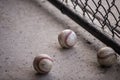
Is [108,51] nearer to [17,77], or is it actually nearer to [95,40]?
[95,40]

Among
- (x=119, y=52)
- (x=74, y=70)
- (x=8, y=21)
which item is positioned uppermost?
(x=119, y=52)

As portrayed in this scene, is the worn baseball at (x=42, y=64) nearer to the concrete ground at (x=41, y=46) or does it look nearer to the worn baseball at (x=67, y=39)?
the concrete ground at (x=41, y=46)

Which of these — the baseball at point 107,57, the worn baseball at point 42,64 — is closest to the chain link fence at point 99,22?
the baseball at point 107,57

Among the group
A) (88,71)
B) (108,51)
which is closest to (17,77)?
(88,71)

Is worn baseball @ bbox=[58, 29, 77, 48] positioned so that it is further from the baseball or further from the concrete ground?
the baseball

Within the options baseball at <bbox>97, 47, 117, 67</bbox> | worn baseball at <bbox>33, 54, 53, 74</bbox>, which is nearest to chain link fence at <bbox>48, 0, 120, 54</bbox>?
baseball at <bbox>97, 47, 117, 67</bbox>

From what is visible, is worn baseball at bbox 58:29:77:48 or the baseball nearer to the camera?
the baseball
